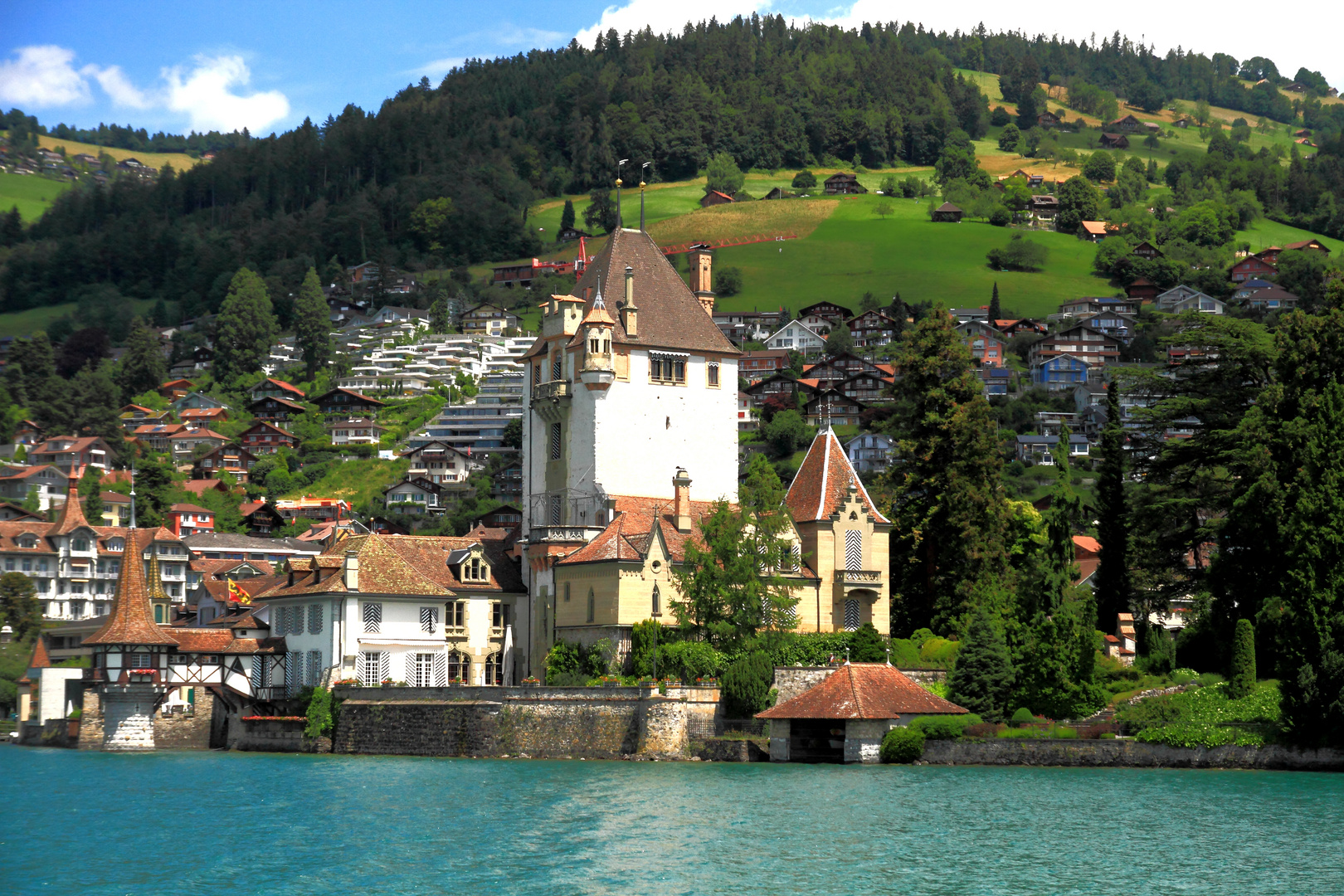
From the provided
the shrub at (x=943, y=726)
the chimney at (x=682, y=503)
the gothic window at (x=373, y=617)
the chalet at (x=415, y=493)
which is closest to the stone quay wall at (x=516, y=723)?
the gothic window at (x=373, y=617)

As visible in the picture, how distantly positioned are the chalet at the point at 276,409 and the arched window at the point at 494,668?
335 ft

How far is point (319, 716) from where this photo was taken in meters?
64.9

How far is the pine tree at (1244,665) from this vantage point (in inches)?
2192

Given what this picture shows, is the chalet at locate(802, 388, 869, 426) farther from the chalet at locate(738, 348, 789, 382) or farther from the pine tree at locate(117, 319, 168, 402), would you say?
the pine tree at locate(117, 319, 168, 402)

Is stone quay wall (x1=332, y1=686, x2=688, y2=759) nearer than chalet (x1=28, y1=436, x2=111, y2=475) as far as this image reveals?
Yes

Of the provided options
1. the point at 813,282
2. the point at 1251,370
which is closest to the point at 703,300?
the point at 1251,370

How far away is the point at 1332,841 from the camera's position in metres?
38.4

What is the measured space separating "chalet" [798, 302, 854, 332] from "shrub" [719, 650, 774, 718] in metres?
117

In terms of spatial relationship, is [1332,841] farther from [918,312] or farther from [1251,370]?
[918,312]

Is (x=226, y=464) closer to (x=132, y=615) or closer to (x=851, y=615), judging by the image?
(x=132, y=615)

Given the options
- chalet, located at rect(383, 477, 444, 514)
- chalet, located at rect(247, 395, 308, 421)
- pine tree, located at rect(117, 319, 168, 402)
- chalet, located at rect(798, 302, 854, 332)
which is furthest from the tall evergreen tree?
pine tree, located at rect(117, 319, 168, 402)

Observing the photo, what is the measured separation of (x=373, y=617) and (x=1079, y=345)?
339 feet

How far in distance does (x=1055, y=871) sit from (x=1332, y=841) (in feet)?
26.1

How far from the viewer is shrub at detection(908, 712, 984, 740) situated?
55875mm
